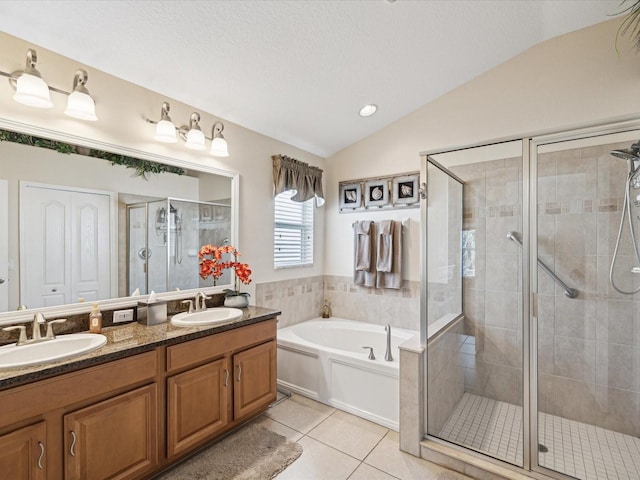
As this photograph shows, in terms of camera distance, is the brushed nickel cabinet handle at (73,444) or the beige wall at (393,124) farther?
the beige wall at (393,124)

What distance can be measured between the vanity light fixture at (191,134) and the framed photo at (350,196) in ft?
4.94

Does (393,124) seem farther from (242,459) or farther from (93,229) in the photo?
(242,459)

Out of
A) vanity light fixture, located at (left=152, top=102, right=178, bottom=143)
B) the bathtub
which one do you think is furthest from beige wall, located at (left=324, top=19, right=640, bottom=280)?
vanity light fixture, located at (left=152, top=102, right=178, bottom=143)

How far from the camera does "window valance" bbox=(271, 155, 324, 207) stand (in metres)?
3.29

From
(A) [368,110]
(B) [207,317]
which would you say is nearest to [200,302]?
(B) [207,317]

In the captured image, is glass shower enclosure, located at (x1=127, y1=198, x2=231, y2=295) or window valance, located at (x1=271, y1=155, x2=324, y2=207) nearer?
glass shower enclosure, located at (x1=127, y1=198, x2=231, y2=295)

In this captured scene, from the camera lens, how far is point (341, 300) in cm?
383

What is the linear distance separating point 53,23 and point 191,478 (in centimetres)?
266

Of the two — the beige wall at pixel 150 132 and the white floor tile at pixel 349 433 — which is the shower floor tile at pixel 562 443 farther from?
the beige wall at pixel 150 132

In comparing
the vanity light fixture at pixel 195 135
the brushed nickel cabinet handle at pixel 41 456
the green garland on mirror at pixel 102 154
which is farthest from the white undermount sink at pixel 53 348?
the vanity light fixture at pixel 195 135

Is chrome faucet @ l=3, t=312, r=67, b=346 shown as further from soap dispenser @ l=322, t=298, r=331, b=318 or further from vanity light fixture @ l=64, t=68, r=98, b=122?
soap dispenser @ l=322, t=298, r=331, b=318

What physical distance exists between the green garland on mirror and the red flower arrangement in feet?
2.19

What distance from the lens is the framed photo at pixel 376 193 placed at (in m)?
3.46

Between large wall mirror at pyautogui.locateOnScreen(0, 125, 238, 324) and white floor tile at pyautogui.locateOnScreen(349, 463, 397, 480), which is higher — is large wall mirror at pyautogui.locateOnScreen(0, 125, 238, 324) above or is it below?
above
